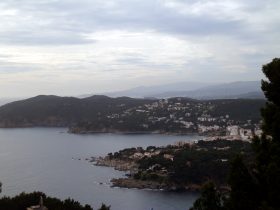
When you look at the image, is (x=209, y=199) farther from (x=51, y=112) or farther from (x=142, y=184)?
(x=51, y=112)

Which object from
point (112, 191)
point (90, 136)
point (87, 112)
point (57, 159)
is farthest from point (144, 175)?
point (87, 112)

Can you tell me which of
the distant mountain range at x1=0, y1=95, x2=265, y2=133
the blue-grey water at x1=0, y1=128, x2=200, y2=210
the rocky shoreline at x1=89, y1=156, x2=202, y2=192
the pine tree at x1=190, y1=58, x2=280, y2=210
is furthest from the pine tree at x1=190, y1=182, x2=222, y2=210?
the distant mountain range at x1=0, y1=95, x2=265, y2=133

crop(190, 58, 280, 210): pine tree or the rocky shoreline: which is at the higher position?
crop(190, 58, 280, 210): pine tree

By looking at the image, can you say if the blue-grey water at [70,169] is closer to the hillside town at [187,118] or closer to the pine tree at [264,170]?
the hillside town at [187,118]

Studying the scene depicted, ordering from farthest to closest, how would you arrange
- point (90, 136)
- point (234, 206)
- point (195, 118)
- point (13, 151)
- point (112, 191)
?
point (195, 118), point (90, 136), point (13, 151), point (112, 191), point (234, 206)

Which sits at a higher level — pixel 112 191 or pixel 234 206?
pixel 234 206

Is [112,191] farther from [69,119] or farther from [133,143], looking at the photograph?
[69,119]

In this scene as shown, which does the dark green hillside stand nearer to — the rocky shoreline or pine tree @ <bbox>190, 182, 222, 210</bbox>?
the rocky shoreline

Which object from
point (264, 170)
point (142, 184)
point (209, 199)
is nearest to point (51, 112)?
point (142, 184)
